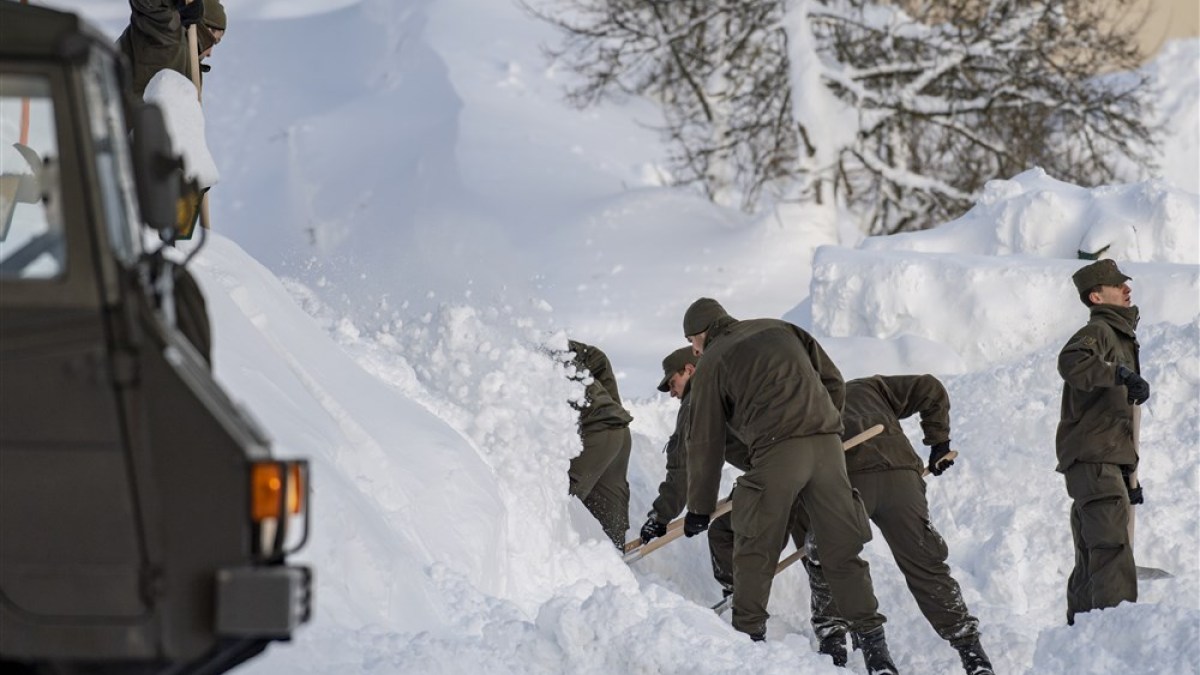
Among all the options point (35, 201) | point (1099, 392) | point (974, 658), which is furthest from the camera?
point (1099, 392)

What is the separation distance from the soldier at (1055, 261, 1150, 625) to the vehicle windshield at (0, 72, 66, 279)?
538 cm

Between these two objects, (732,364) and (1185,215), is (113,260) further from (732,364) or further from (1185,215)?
(1185,215)

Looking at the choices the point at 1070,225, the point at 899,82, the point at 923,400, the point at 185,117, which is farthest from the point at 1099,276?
the point at 899,82

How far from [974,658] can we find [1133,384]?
5.04 feet

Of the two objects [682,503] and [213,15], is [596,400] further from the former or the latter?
[213,15]

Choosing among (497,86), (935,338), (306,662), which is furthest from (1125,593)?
(497,86)

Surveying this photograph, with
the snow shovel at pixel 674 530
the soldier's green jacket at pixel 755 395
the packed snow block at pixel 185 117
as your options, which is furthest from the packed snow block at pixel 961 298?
the packed snow block at pixel 185 117

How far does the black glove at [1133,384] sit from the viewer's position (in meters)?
7.76

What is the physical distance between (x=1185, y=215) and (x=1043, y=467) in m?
4.42

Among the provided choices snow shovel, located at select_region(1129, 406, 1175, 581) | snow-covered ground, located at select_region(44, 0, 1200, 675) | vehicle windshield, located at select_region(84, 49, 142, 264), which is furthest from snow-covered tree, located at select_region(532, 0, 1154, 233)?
vehicle windshield, located at select_region(84, 49, 142, 264)

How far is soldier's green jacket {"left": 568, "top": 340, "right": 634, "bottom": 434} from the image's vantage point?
9266mm

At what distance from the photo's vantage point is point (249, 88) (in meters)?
32.1

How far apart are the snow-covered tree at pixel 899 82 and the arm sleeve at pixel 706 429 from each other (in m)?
13.7

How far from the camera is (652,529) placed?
8.71 metres
